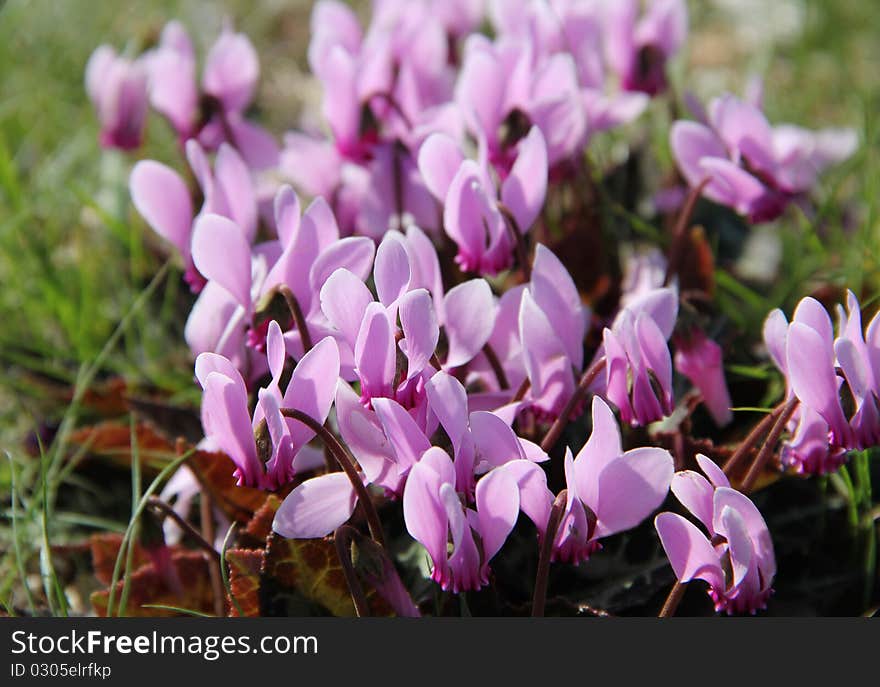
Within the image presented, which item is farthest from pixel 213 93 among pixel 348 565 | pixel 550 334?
pixel 348 565

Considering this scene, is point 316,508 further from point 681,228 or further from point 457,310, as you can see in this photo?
point 681,228

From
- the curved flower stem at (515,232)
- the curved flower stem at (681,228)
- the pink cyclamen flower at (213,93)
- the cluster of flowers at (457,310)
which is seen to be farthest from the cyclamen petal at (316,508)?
the pink cyclamen flower at (213,93)

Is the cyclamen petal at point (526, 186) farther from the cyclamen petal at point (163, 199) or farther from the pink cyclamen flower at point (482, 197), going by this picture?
the cyclamen petal at point (163, 199)

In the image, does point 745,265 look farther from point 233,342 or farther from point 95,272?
point 95,272

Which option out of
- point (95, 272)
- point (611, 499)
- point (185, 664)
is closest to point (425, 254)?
point (611, 499)

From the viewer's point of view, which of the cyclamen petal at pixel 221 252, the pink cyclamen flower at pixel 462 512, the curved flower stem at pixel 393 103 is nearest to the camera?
the pink cyclamen flower at pixel 462 512

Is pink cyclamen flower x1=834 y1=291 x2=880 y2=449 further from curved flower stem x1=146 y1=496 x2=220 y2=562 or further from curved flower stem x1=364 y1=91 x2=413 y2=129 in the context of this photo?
curved flower stem x1=364 y1=91 x2=413 y2=129
